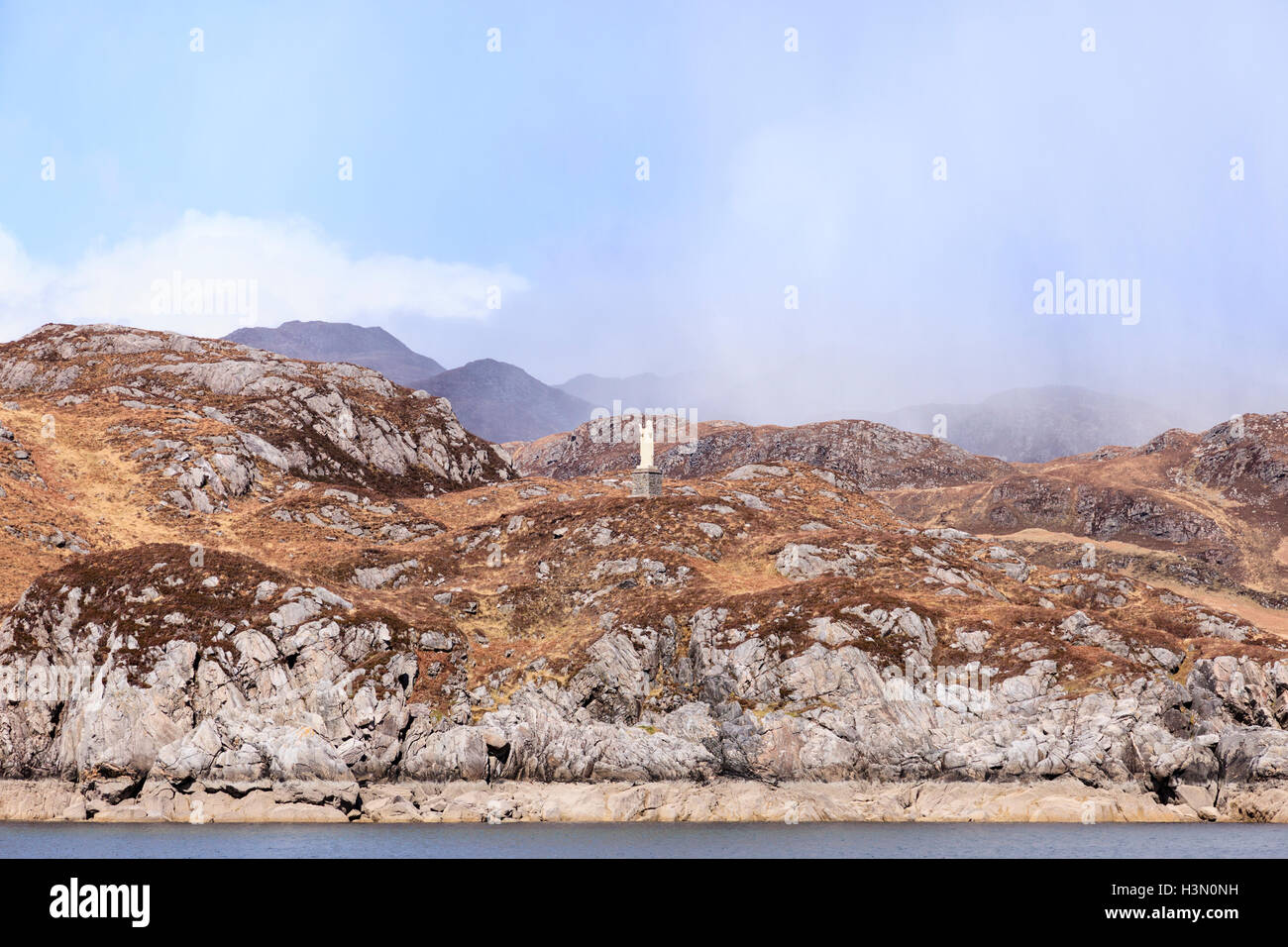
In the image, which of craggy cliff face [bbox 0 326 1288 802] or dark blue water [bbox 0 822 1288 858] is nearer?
dark blue water [bbox 0 822 1288 858]

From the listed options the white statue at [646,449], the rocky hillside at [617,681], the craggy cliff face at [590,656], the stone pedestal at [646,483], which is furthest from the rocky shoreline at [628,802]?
the white statue at [646,449]

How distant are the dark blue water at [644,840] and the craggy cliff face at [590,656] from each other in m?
4.69

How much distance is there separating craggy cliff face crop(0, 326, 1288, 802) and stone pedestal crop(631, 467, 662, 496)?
2631 mm

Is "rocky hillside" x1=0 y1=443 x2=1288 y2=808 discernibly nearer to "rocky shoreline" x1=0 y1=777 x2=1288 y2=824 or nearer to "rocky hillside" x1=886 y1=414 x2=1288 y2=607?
"rocky shoreline" x1=0 y1=777 x2=1288 y2=824

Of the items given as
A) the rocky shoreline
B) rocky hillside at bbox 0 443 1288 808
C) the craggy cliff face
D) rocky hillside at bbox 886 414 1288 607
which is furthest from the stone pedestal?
rocky hillside at bbox 886 414 1288 607

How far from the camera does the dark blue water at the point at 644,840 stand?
46781mm

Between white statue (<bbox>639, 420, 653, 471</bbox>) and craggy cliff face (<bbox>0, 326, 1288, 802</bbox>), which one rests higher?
white statue (<bbox>639, 420, 653, 471</bbox>)

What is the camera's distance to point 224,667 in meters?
65.8

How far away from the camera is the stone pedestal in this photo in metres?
102

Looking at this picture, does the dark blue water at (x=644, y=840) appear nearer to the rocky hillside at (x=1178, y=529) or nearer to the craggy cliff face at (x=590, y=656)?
the craggy cliff face at (x=590, y=656)

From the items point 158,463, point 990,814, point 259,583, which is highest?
point 158,463
